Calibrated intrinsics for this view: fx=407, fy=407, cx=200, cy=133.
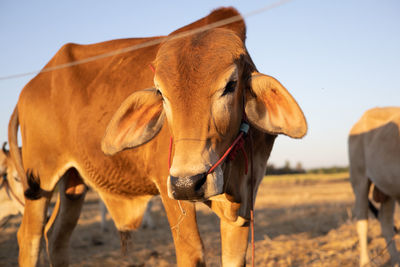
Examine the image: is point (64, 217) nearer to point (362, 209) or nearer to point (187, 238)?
point (187, 238)

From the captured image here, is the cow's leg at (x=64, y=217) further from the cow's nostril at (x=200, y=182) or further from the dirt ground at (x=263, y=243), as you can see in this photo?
the cow's nostril at (x=200, y=182)

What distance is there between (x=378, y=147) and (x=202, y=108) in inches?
175

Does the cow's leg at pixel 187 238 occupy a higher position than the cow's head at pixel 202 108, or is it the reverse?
the cow's head at pixel 202 108

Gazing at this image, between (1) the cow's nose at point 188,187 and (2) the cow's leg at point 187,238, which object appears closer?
(1) the cow's nose at point 188,187

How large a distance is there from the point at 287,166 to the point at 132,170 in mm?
23693

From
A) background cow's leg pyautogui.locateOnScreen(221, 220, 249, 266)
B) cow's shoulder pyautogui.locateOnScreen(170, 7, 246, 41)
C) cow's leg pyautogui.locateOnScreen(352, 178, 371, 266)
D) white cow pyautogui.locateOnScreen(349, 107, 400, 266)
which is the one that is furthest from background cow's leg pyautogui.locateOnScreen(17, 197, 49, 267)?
cow's leg pyautogui.locateOnScreen(352, 178, 371, 266)

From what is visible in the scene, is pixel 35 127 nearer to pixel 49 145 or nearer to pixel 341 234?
pixel 49 145

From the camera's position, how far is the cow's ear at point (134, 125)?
238 centimetres

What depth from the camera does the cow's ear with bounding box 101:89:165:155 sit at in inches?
93.7

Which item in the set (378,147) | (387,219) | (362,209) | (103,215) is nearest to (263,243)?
(362,209)

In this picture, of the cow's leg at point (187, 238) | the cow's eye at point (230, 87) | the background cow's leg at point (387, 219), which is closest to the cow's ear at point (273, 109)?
the cow's eye at point (230, 87)

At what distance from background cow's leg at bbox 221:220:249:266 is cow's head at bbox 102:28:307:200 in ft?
2.71

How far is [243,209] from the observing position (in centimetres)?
252

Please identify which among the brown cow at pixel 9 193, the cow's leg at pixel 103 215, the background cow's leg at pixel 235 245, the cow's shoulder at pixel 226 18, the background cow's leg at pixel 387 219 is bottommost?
the cow's leg at pixel 103 215
